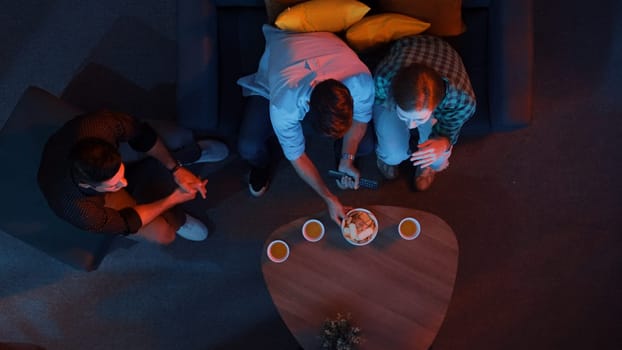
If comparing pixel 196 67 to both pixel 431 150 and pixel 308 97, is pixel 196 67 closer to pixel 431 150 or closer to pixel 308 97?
pixel 308 97

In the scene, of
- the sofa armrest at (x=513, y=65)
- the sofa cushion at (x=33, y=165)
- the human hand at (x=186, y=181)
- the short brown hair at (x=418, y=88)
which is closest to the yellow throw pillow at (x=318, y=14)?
the short brown hair at (x=418, y=88)

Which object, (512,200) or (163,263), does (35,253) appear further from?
(512,200)

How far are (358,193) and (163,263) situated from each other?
3.56ft

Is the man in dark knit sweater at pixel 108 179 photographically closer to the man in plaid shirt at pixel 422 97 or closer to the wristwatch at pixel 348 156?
the wristwatch at pixel 348 156

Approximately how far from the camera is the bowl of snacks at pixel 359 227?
1.89 metres

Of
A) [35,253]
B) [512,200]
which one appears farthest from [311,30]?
[35,253]

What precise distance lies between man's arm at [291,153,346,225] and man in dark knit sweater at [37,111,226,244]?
1.60ft

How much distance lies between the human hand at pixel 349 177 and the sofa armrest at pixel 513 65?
0.66 m

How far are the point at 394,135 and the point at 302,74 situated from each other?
1.91 feet

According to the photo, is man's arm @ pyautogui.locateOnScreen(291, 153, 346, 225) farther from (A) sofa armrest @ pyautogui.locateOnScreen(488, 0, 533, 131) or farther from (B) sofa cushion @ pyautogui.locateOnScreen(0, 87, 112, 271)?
(B) sofa cushion @ pyautogui.locateOnScreen(0, 87, 112, 271)

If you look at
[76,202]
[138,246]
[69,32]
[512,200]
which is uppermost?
[69,32]

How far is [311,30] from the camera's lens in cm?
187

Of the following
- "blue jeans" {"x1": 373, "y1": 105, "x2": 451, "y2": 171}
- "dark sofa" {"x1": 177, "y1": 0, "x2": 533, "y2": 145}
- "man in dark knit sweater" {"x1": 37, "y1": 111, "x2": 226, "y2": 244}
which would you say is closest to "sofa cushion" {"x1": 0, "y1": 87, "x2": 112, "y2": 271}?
"man in dark knit sweater" {"x1": 37, "y1": 111, "x2": 226, "y2": 244}

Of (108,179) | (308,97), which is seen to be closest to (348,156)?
(308,97)
